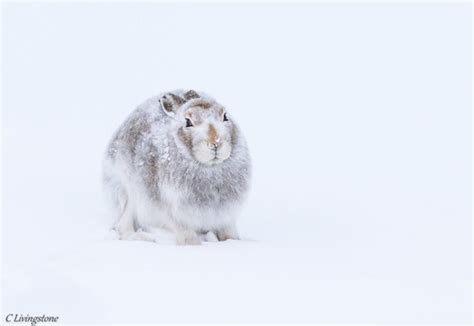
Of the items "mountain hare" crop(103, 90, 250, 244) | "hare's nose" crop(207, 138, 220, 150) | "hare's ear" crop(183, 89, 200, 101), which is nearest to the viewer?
"hare's nose" crop(207, 138, 220, 150)

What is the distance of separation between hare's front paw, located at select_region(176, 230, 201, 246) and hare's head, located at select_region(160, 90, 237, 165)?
2.27 feet

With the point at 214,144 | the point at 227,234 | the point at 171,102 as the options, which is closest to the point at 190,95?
the point at 171,102

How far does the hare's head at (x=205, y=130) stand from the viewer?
7.26 m

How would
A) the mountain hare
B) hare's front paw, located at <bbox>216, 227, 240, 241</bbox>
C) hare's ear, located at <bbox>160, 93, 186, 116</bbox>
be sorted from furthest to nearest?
1. hare's ear, located at <bbox>160, 93, 186, 116</bbox>
2. hare's front paw, located at <bbox>216, 227, 240, 241</bbox>
3. the mountain hare

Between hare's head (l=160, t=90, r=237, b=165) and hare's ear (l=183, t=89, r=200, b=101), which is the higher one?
hare's ear (l=183, t=89, r=200, b=101)

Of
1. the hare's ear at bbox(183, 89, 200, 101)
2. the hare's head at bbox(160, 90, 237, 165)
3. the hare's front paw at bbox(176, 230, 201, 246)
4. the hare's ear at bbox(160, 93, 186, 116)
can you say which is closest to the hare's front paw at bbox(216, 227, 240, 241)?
the hare's front paw at bbox(176, 230, 201, 246)

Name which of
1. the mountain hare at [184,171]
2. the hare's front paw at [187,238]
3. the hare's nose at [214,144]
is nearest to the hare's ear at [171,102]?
the mountain hare at [184,171]

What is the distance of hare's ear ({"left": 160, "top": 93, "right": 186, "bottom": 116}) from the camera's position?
7965 mm

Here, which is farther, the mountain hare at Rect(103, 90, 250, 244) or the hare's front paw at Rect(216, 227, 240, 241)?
the hare's front paw at Rect(216, 227, 240, 241)

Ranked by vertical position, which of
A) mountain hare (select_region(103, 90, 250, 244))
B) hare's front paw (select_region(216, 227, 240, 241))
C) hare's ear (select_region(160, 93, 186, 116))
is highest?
hare's ear (select_region(160, 93, 186, 116))

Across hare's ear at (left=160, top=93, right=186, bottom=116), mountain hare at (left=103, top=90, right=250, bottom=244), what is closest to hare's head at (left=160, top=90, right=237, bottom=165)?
mountain hare at (left=103, top=90, right=250, bottom=244)

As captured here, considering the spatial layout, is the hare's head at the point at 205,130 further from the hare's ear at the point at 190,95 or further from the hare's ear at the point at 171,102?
the hare's ear at the point at 190,95

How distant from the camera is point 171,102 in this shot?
8000mm

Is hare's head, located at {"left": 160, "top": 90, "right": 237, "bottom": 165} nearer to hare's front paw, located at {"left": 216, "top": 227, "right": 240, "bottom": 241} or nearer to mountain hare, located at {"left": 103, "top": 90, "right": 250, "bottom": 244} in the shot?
mountain hare, located at {"left": 103, "top": 90, "right": 250, "bottom": 244}
